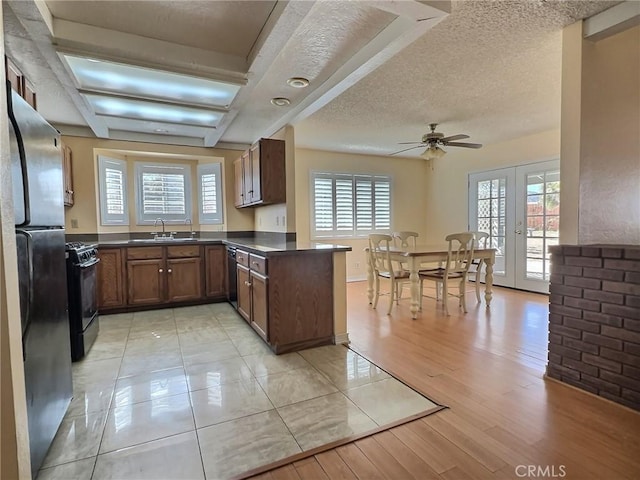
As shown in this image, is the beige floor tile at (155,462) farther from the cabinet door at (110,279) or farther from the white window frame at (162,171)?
the white window frame at (162,171)

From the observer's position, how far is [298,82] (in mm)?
2832

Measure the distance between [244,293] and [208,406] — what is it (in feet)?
→ 5.01

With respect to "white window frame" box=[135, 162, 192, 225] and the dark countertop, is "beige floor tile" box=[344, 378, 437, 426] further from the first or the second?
"white window frame" box=[135, 162, 192, 225]

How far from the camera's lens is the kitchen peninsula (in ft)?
9.07

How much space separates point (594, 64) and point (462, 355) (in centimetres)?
219

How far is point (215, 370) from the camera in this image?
245cm

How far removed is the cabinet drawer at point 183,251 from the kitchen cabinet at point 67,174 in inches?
48.9

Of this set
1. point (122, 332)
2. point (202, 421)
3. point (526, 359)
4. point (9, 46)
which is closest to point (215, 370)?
Answer: point (202, 421)

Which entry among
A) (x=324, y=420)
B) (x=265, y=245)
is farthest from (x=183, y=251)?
(x=324, y=420)

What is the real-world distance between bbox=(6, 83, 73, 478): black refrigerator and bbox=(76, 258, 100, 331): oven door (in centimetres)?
90

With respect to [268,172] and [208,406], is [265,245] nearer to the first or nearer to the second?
[268,172]

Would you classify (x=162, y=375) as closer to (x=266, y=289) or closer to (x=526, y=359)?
(x=266, y=289)

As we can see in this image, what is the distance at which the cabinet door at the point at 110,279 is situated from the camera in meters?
3.88

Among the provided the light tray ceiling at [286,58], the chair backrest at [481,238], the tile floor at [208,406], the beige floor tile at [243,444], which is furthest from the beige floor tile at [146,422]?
the chair backrest at [481,238]
